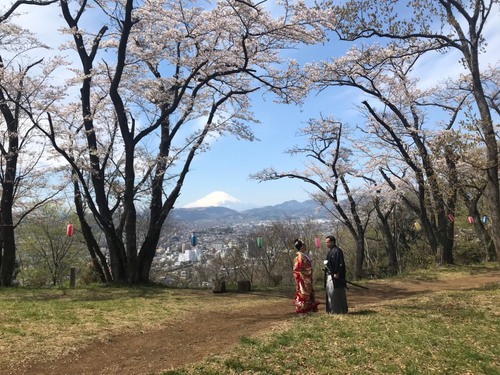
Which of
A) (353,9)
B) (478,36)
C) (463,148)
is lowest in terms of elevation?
(463,148)

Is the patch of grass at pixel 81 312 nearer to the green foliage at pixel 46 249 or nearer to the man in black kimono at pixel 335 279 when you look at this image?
the man in black kimono at pixel 335 279

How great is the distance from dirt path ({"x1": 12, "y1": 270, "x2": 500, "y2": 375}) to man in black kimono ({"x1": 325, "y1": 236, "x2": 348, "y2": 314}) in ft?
3.20

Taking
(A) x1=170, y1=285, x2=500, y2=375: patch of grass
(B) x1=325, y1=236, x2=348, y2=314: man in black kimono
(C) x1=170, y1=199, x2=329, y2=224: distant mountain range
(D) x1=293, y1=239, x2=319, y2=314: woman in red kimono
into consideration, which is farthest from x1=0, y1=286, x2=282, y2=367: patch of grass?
(C) x1=170, y1=199, x2=329, y2=224: distant mountain range

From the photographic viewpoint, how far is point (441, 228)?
18844mm

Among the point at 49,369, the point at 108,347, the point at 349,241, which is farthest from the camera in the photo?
the point at 349,241

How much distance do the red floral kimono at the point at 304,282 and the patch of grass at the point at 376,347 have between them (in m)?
0.63

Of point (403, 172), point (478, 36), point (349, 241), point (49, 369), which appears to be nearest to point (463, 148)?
point (478, 36)

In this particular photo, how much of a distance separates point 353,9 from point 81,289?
1224 cm

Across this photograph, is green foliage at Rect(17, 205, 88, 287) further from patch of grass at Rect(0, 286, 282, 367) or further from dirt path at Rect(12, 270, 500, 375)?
dirt path at Rect(12, 270, 500, 375)

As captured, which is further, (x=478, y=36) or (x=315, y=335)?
(x=478, y=36)

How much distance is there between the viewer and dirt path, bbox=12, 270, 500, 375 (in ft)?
17.2

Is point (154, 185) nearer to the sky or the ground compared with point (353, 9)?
nearer to the ground

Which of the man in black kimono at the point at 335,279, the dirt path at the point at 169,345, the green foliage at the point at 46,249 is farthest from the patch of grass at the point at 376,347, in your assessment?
the green foliage at the point at 46,249

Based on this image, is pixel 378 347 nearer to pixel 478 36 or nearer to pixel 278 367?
pixel 278 367
